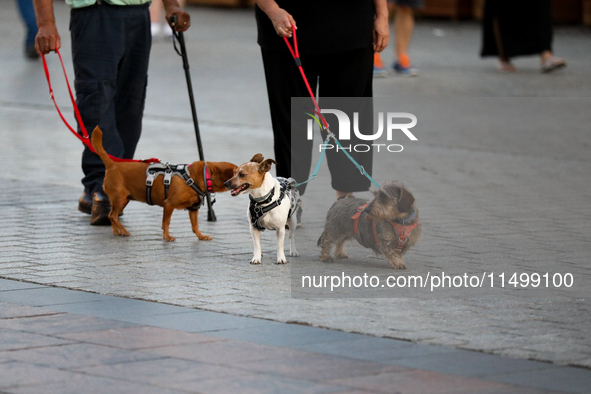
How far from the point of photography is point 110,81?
6.68 m

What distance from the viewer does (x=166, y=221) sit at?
605 cm

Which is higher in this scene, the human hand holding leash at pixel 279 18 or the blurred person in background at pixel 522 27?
the human hand holding leash at pixel 279 18

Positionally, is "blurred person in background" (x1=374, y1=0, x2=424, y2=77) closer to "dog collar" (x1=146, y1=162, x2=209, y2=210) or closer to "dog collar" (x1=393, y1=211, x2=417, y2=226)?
"dog collar" (x1=146, y1=162, x2=209, y2=210)

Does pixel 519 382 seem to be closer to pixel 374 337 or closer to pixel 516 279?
pixel 374 337

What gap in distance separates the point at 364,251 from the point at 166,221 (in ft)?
3.98

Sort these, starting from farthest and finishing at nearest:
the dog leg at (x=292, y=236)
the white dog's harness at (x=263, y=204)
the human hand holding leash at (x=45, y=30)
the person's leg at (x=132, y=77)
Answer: the person's leg at (x=132, y=77) < the human hand holding leash at (x=45, y=30) < the dog leg at (x=292, y=236) < the white dog's harness at (x=263, y=204)

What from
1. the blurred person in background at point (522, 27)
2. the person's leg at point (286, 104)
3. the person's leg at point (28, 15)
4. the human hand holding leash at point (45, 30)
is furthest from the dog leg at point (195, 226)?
the person's leg at point (28, 15)

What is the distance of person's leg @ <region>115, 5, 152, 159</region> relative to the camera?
22.1ft

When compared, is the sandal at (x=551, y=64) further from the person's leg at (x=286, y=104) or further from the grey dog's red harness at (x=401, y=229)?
the grey dog's red harness at (x=401, y=229)

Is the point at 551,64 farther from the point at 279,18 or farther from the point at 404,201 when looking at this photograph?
the point at 404,201

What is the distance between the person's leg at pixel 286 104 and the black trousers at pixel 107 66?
1.13 metres

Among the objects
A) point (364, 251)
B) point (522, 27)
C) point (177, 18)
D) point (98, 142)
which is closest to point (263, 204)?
point (364, 251)

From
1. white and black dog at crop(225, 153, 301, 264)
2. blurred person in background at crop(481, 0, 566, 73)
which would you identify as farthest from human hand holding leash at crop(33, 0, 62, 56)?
blurred person in background at crop(481, 0, 566, 73)

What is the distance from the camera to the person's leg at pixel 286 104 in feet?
19.8
